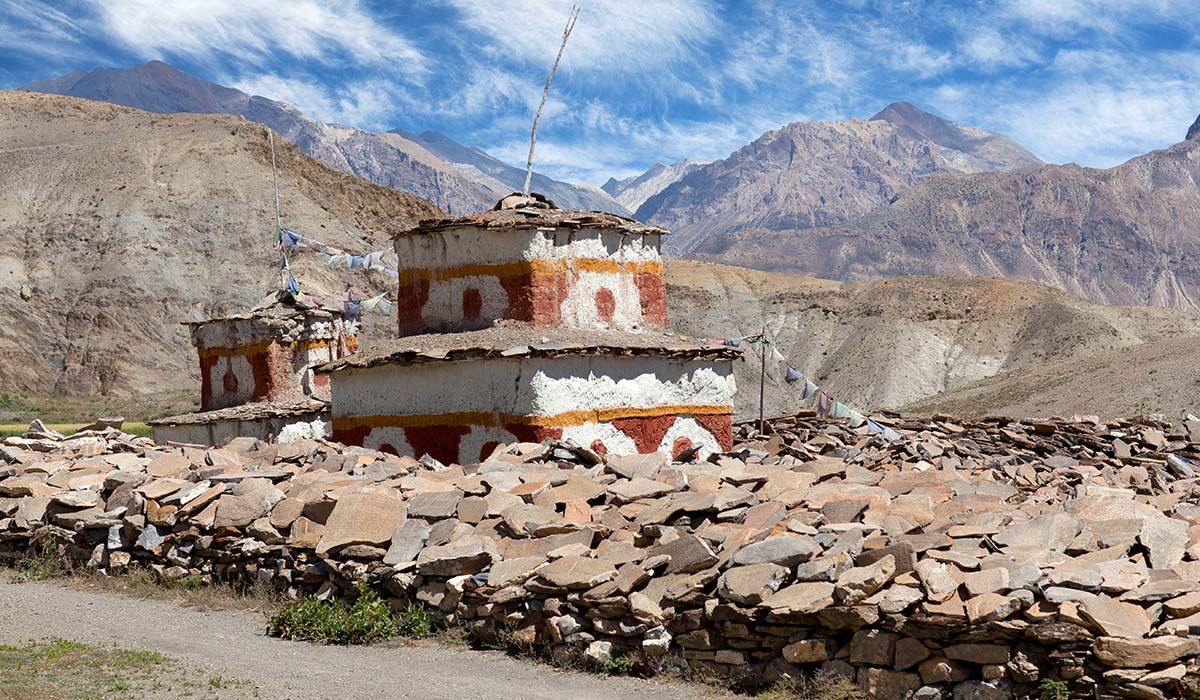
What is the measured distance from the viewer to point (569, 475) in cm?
1307

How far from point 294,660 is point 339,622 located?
0.84m

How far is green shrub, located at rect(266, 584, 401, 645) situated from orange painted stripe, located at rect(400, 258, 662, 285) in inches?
410

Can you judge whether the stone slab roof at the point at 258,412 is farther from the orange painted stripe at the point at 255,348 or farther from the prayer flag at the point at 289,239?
the prayer flag at the point at 289,239

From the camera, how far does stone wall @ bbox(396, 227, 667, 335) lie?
2089cm

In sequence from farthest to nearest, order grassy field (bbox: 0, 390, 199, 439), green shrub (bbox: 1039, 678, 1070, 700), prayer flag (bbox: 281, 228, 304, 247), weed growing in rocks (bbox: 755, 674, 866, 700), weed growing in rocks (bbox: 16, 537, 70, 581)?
grassy field (bbox: 0, 390, 199, 439), prayer flag (bbox: 281, 228, 304, 247), weed growing in rocks (bbox: 16, 537, 70, 581), weed growing in rocks (bbox: 755, 674, 866, 700), green shrub (bbox: 1039, 678, 1070, 700)

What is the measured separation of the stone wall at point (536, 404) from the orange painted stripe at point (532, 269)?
8.39ft

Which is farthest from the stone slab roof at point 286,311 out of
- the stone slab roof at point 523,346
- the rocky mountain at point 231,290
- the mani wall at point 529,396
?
the rocky mountain at point 231,290

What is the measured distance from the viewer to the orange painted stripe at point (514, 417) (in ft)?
60.6

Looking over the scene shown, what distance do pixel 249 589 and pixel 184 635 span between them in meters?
1.27

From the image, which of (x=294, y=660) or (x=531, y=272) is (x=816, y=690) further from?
(x=531, y=272)

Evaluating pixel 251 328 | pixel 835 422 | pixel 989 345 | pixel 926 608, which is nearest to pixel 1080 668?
pixel 926 608

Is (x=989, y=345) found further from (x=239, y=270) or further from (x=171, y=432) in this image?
(x=171, y=432)

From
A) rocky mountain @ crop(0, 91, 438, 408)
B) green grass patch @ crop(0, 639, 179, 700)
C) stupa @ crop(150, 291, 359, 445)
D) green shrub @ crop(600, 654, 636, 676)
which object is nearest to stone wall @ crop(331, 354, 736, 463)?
stupa @ crop(150, 291, 359, 445)

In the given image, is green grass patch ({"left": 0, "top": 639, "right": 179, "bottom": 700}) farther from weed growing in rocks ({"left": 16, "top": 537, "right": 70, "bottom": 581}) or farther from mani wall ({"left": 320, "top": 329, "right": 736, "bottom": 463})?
mani wall ({"left": 320, "top": 329, "right": 736, "bottom": 463})
